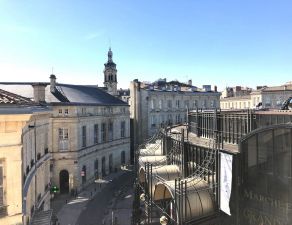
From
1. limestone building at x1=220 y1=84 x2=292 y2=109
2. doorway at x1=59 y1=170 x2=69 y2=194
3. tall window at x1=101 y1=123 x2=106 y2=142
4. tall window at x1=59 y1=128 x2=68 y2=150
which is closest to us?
tall window at x1=59 y1=128 x2=68 y2=150

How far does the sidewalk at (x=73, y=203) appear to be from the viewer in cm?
3409

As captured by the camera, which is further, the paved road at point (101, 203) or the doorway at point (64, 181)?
the doorway at point (64, 181)

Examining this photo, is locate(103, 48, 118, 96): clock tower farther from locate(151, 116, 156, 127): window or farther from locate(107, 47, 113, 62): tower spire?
locate(151, 116, 156, 127): window

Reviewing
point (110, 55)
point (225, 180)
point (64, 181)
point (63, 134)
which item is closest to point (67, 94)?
point (63, 134)

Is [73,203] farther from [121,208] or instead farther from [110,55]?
[110,55]

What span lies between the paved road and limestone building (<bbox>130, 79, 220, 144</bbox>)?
15.9 metres

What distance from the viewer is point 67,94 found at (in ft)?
162

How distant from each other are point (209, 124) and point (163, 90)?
4452 cm

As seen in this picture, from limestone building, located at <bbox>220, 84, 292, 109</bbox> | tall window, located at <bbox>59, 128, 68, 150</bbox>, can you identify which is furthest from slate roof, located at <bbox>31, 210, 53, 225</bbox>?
limestone building, located at <bbox>220, 84, 292, 109</bbox>

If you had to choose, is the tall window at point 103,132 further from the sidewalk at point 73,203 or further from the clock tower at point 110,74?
the clock tower at point 110,74

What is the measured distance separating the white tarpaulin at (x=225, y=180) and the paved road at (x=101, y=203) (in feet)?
55.2

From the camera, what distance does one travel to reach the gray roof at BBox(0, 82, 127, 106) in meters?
45.8

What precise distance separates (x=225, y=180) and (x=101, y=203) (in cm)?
2319

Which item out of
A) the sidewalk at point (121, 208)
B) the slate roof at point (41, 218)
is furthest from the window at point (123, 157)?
the slate roof at point (41, 218)
